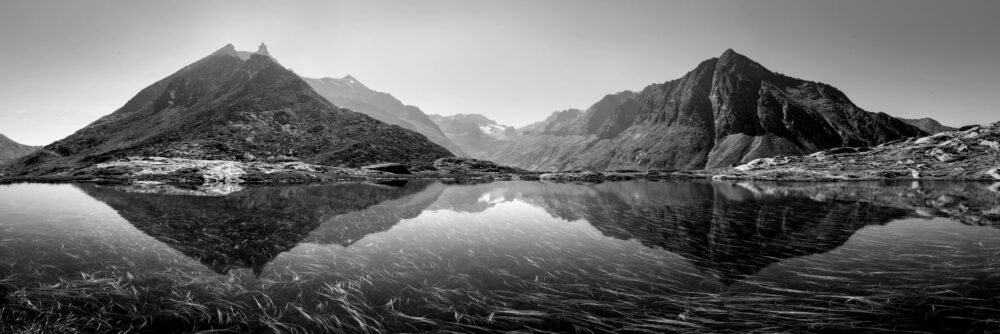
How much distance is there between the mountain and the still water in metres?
120

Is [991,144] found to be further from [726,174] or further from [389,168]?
[389,168]

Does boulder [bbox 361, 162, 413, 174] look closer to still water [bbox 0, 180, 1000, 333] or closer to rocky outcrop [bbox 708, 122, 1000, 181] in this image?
still water [bbox 0, 180, 1000, 333]

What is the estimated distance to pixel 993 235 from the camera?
63.3ft

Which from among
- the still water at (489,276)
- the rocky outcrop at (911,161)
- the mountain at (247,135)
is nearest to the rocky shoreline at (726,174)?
the rocky outcrop at (911,161)

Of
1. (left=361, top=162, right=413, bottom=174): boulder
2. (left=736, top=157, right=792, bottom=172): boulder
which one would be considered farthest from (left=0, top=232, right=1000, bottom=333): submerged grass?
(left=736, top=157, right=792, bottom=172): boulder

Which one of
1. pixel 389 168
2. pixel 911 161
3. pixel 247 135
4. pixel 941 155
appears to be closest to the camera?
pixel 389 168

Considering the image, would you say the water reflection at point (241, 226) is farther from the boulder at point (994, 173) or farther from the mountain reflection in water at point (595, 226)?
the boulder at point (994, 173)

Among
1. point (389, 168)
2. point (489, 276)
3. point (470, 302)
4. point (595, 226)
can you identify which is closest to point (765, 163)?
point (389, 168)

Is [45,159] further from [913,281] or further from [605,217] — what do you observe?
[913,281]

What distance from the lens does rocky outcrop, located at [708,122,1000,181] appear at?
103 metres

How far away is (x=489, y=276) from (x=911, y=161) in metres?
173

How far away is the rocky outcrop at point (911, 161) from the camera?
338 ft

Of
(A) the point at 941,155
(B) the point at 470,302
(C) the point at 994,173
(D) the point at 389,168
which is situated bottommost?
(B) the point at 470,302

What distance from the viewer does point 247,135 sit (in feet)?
457
